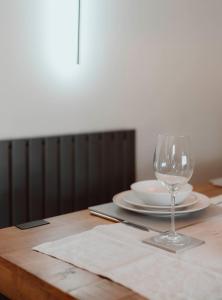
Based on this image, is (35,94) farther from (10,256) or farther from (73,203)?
(10,256)

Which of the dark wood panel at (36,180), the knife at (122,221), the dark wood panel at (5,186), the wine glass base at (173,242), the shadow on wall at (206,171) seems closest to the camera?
the wine glass base at (173,242)

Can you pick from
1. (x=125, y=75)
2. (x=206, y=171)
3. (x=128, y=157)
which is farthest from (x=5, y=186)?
(x=206, y=171)

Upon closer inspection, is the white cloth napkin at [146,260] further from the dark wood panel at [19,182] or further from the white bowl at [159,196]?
the dark wood panel at [19,182]

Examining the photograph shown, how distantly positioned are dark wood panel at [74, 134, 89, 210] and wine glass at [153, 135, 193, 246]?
4.46 ft

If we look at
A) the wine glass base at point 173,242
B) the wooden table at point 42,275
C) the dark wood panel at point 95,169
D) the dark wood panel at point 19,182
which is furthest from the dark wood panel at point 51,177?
the wine glass base at point 173,242

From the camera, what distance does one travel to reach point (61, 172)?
8.48ft

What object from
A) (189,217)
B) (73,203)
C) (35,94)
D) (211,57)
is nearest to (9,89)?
(35,94)

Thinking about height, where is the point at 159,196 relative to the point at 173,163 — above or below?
below

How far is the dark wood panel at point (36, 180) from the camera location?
2.45 metres

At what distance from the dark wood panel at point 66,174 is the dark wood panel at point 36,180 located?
0.40ft

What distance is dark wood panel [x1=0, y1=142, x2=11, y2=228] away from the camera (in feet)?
7.66

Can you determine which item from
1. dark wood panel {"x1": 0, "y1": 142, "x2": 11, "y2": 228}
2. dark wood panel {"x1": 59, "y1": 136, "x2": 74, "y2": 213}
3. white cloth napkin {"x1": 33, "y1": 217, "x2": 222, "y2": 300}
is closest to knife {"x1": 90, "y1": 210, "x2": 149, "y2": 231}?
white cloth napkin {"x1": 33, "y1": 217, "x2": 222, "y2": 300}

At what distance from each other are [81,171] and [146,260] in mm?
1534

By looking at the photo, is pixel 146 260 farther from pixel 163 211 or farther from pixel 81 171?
pixel 81 171
